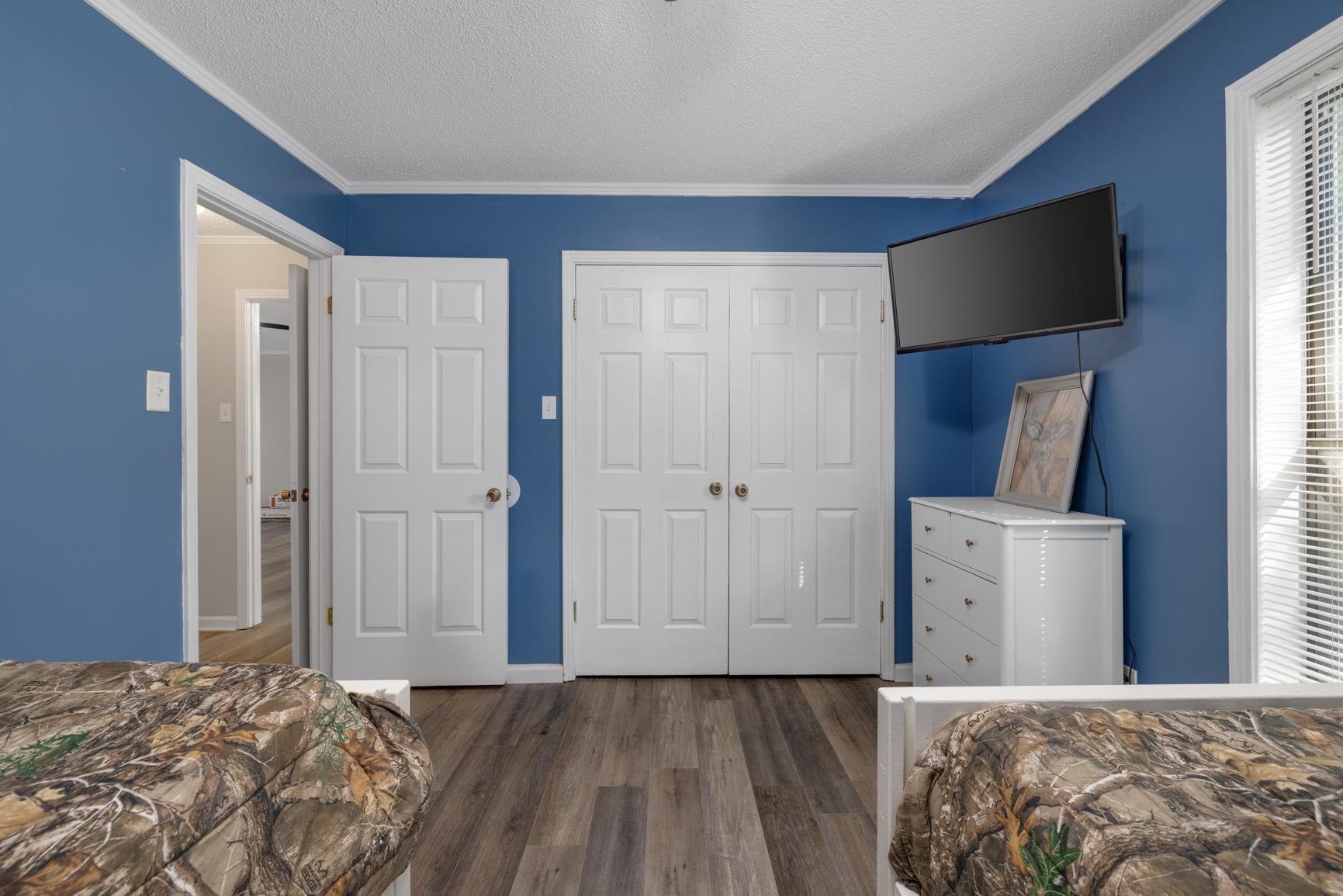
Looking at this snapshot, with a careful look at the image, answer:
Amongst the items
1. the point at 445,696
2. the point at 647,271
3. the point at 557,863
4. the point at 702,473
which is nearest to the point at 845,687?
the point at 702,473

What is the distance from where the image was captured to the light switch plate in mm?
1818

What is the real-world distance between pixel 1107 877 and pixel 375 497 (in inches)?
114

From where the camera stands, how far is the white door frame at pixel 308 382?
1.95 m

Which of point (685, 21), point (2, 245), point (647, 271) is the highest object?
point (685, 21)

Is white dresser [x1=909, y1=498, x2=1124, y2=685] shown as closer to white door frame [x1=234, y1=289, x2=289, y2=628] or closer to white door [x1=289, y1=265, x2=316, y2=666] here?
white door [x1=289, y1=265, x2=316, y2=666]

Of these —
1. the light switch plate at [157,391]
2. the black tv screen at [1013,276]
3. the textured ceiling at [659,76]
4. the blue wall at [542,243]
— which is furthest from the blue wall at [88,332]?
the black tv screen at [1013,276]

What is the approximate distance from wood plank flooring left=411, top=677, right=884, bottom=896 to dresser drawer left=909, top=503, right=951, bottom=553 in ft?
2.51

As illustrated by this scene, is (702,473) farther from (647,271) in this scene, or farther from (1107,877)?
(1107,877)

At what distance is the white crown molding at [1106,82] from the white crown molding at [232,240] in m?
4.19

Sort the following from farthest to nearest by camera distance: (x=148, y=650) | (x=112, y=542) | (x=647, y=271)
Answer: (x=647, y=271) → (x=148, y=650) → (x=112, y=542)

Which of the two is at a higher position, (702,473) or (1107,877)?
(702,473)

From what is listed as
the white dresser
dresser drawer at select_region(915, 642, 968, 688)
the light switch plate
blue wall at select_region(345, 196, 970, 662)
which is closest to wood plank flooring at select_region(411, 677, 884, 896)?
dresser drawer at select_region(915, 642, 968, 688)

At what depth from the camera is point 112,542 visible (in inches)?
67.5

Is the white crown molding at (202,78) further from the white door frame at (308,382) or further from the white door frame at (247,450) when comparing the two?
the white door frame at (247,450)
